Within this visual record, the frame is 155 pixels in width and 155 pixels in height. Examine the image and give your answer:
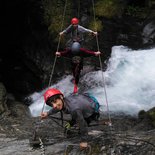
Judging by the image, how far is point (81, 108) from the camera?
5.78m

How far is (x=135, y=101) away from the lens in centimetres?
1136

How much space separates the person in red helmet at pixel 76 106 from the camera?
561 cm

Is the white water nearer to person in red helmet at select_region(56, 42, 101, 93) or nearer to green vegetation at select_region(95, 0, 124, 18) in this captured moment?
green vegetation at select_region(95, 0, 124, 18)

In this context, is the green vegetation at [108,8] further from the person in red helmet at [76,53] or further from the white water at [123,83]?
the person in red helmet at [76,53]

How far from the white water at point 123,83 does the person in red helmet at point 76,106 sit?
4871 mm

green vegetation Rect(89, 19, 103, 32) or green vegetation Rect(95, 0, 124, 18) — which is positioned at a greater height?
green vegetation Rect(95, 0, 124, 18)

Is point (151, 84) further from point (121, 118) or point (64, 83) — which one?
point (64, 83)

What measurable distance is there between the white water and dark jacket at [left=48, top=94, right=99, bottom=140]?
15.9ft

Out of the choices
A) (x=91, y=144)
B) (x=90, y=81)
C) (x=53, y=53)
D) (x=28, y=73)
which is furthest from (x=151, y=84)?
(x=91, y=144)

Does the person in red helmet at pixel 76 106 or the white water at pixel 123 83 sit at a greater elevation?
the white water at pixel 123 83

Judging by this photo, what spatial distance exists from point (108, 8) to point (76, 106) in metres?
9.53

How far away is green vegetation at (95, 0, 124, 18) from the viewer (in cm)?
1443


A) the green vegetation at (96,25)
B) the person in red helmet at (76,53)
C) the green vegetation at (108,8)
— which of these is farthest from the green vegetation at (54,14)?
the person in red helmet at (76,53)

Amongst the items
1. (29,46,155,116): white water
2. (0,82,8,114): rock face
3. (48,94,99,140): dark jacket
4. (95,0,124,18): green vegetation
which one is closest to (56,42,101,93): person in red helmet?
A: (29,46,155,116): white water
